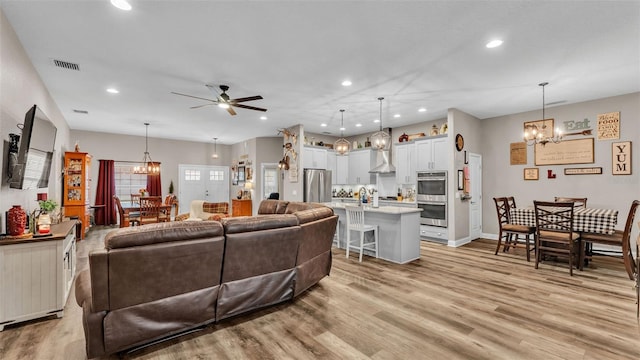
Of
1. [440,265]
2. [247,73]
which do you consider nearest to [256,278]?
[247,73]

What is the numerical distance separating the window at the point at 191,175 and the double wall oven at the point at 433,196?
7.58 meters

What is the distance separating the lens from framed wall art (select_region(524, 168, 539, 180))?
6.04 metres

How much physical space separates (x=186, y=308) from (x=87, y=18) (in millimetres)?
2851

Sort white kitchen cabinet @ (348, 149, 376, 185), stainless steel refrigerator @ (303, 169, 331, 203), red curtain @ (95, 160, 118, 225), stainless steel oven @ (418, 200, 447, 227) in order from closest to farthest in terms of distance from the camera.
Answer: stainless steel oven @ (418, 200, 447, 227)
stainless steel refrigerator @ (303, 169, 331, 203)
white kitchen cabinet @ (348, 149, 376, 185)
red curtain @ (95, 160, 118, 225)

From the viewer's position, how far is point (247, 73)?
4098 millimetres

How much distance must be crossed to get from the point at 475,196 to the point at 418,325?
4.98 meters

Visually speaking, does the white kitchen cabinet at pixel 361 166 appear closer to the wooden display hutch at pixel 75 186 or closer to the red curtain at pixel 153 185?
the red curtain at pixel 153 185

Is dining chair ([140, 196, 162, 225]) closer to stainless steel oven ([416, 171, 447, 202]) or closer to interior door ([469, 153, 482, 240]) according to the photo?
stainless steel oven ([416, 171, 447, 202])

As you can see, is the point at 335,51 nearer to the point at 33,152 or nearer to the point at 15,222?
the point at 33,152

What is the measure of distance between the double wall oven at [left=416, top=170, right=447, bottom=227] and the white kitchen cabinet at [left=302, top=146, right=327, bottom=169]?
271 centimetres

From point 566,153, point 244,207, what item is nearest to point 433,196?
point 566,153

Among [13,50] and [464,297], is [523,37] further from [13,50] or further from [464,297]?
[13,50]

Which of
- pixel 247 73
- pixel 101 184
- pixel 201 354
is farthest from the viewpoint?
pixel 101 184

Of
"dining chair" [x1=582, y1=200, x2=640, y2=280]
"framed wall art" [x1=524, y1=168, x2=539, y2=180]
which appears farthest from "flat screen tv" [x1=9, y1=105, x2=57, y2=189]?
"framed wall art" [x1=524, y1=168, x2=539, y2=180]
